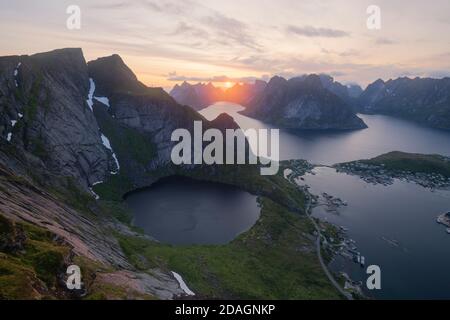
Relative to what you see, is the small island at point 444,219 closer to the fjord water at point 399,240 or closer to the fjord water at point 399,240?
the fjord water at point 399,240

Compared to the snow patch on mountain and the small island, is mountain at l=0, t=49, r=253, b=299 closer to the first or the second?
the snow patch on mountain

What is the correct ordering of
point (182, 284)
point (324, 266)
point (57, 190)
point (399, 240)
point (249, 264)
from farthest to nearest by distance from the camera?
point (399, 240) → point (57, 190) → point (324, 266) → point (249, 264) → point (182, 284)

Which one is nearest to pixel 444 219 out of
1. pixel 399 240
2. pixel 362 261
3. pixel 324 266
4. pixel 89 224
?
pixel 399 240

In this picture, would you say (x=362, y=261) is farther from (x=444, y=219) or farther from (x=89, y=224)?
(x=89, y=224)

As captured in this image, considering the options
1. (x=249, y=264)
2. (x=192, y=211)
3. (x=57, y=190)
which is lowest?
(x=249, y=264)

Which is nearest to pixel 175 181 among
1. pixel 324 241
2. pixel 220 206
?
pixel 220 206

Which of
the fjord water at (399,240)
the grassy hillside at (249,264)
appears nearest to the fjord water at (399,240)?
the fjord water at (399,240)
